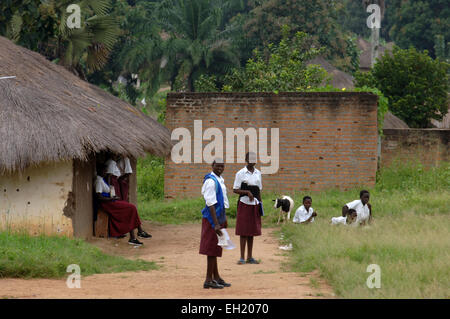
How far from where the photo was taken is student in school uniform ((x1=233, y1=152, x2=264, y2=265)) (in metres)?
10.7

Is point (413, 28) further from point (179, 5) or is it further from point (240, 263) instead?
point (240, 263)

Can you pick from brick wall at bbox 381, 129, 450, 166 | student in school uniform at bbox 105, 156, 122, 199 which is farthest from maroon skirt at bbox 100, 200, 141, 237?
brick wall at bbox 381, 129, 450, 166

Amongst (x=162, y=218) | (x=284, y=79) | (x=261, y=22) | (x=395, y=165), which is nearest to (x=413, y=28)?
(x=261, y=22)

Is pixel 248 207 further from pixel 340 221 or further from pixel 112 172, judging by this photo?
pixel 112 172

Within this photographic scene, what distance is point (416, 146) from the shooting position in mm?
18375

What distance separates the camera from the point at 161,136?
49.8ft

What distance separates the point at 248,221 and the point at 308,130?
23.0 feet

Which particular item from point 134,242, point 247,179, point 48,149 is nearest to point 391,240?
point 247,179

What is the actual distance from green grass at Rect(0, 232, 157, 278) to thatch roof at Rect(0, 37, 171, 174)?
1220 millimetres

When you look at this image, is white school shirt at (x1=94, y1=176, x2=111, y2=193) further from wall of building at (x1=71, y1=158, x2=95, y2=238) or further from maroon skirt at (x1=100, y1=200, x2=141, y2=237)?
maroon skirt at (x1=100, y1=200, x2=141, y2=237)

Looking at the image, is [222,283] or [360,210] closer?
[222,283]

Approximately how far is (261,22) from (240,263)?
23.9m

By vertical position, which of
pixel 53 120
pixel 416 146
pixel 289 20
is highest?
pixel 289 20

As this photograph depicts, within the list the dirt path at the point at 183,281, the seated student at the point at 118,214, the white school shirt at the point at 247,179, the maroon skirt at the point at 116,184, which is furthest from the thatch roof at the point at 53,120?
the white school shirt at the point at 247,179
